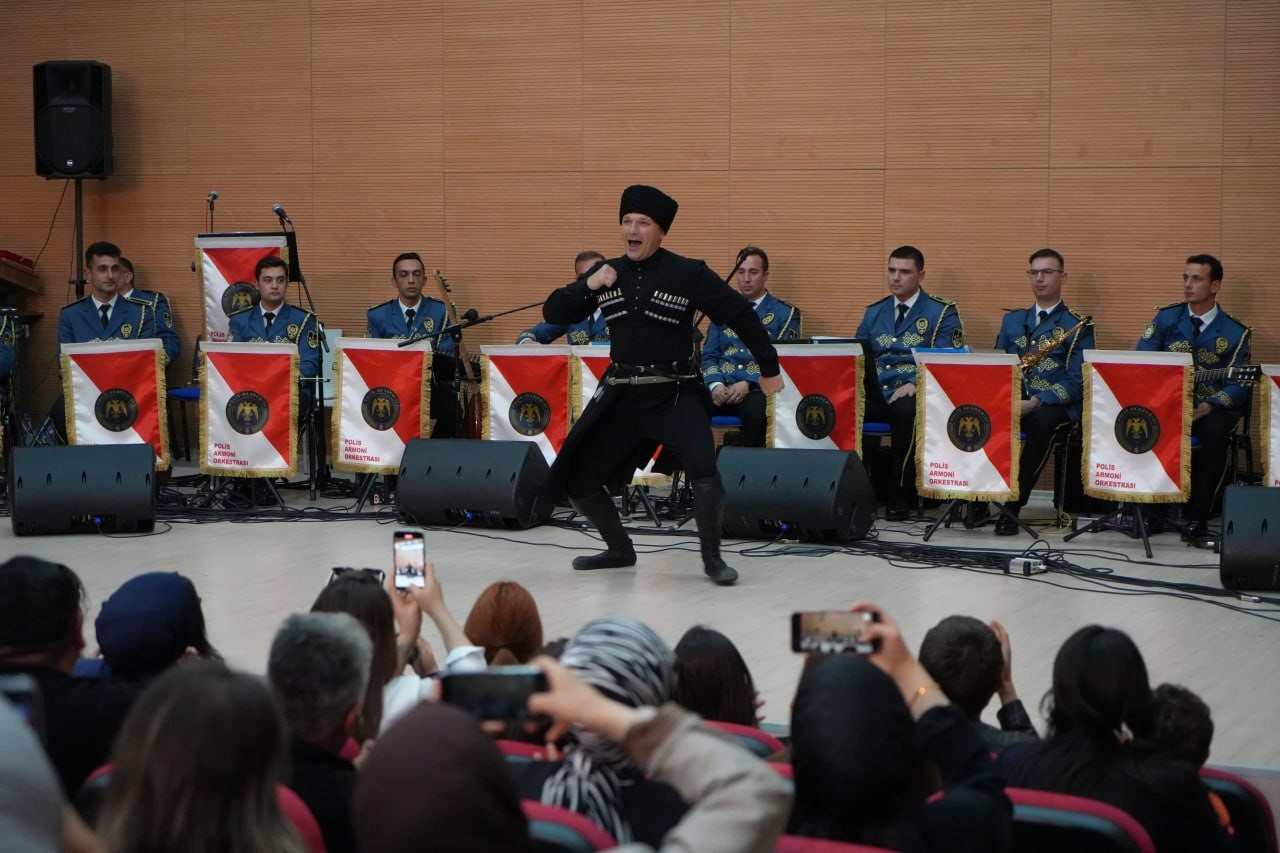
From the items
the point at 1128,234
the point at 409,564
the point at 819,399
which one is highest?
the point at 1128,234

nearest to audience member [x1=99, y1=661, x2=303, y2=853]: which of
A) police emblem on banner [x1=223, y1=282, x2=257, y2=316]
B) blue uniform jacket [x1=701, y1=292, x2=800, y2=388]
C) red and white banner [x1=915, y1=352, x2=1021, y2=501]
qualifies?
red and white banner [x1=915, y1=352, x2=1021, y2=501]

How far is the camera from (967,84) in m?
9.25

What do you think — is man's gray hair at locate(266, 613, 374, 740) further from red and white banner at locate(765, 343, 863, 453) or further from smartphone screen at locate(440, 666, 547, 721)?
red and white banner at locate(765, 343, 863, 453)

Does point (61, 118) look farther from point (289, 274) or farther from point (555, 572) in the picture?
point (555, 572)

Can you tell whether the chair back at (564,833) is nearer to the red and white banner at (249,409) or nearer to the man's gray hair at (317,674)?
the man's gray hair at (317,674)

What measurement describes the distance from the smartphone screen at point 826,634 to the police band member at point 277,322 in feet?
24.3

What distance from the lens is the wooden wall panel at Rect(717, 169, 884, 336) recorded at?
9.52 metres

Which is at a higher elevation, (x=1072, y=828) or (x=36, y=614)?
(x=36, y=614)

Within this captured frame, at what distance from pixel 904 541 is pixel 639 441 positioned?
1836 mm

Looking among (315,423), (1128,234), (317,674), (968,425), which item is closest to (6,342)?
(315,423)

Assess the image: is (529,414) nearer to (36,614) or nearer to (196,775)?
(36,614)

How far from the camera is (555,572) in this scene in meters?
6.67

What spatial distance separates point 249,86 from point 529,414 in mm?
4125

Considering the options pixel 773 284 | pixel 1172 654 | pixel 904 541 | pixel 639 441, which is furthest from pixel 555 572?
pixel 773 284
